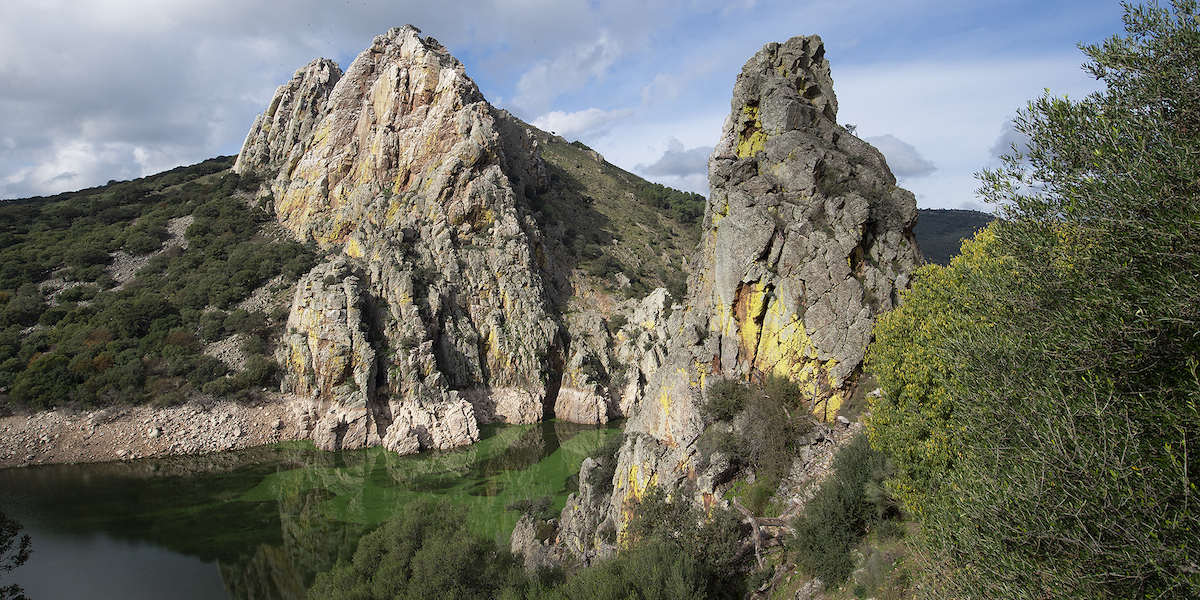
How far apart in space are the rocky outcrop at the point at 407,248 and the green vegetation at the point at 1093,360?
31714mm

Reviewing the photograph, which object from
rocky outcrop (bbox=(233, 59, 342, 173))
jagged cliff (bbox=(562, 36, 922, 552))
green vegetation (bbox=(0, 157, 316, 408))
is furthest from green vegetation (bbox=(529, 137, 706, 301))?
jagged cliff (bbox=(562, 36, 922, 552))

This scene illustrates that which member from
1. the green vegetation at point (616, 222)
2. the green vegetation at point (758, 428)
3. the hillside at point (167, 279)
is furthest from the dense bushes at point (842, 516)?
the hillside at point (167, 279)

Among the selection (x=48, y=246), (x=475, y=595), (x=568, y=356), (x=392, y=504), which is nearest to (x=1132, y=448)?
(x=475, y=595)

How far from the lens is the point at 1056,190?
6.56m

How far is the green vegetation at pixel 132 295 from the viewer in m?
32.4

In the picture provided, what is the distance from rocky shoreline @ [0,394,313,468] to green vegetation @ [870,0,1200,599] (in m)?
36.1

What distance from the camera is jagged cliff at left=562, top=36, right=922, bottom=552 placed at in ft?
48.1

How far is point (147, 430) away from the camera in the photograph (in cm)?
3138

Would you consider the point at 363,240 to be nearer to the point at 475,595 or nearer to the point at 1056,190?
the point at 475,595

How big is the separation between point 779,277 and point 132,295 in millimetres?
45730

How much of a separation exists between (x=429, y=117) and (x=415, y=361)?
894 inches

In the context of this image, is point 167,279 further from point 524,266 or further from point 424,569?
point 424,569

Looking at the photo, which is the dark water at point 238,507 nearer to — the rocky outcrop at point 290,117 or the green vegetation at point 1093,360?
the green vegetation at point 1093,360

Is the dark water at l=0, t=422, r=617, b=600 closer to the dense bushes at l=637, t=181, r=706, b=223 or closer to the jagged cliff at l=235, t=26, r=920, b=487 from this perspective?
the jagged cliff at l=235, t=26, r=920, b=487
